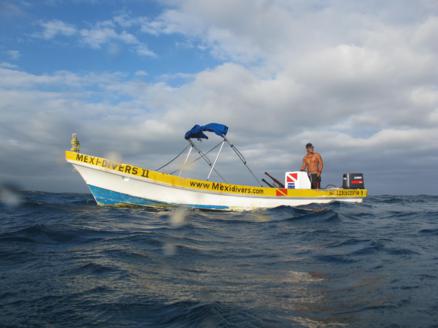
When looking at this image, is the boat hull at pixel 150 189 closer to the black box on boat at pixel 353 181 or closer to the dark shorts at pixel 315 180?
the dark shorts at pixel 315 180

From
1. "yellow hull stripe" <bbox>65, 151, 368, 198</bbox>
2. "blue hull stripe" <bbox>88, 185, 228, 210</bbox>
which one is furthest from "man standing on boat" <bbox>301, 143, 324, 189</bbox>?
"blue hull stripe" <bbox>88, 185, 228, 210</bbox>

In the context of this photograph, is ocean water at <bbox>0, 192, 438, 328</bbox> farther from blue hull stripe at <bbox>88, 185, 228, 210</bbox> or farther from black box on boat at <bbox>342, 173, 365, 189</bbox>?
black box on boat at <bbox>342, 173, 365, 189</bbox>

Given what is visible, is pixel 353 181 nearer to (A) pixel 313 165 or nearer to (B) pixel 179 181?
(A) pixel 313 165

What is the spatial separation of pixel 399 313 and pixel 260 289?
1.57 m

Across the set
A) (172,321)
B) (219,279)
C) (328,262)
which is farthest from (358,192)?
(172,321)

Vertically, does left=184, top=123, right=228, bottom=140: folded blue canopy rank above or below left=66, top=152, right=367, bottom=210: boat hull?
above

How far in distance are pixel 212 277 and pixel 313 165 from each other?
13.2 m

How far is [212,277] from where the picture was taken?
194 inches

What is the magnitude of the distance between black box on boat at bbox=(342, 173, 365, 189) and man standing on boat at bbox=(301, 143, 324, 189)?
8.97 feet

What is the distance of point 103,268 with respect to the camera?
5.05 meters

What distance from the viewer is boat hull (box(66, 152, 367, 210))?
12.7 m

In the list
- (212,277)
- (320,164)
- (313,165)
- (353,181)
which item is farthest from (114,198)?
(353,181)

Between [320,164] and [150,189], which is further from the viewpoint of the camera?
[320,164]

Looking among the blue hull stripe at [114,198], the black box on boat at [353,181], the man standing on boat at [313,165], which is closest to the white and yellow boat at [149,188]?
the blue hull stripe at [114,198]
